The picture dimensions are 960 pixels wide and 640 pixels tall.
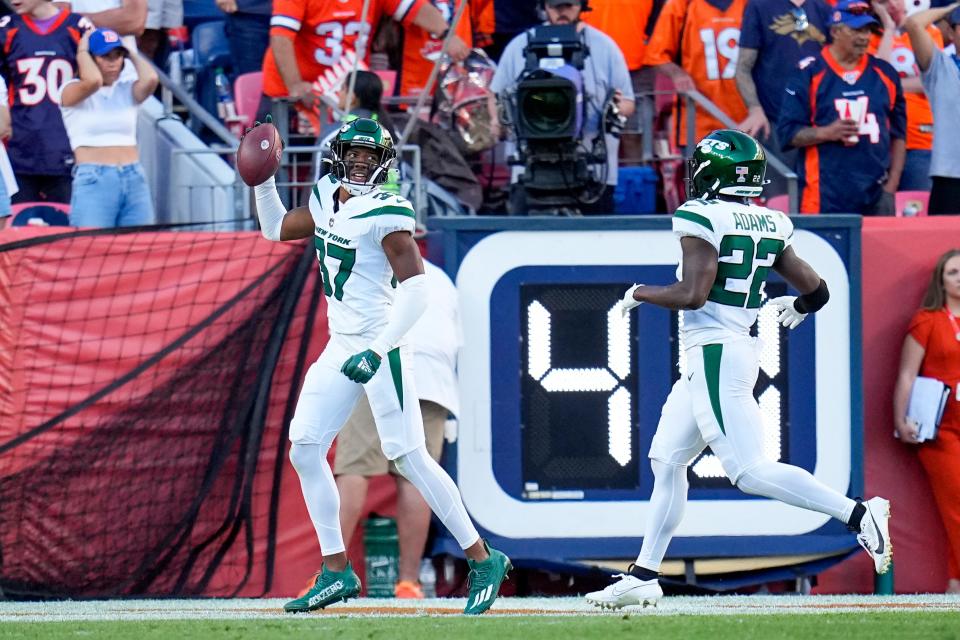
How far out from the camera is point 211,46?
1176 centimetres

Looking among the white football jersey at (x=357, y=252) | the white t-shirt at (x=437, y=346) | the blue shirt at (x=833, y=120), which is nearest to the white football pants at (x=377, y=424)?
the white football jersey at (x=357, y=252)

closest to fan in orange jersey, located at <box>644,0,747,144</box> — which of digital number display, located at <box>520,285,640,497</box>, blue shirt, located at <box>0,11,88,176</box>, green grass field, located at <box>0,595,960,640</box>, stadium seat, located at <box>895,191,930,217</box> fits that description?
stadium seat, located at <box>895,191,930,217</box>

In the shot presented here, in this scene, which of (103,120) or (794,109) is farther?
(794,109)

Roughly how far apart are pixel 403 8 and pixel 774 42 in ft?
7.15

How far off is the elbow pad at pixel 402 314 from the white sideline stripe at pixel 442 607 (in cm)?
104

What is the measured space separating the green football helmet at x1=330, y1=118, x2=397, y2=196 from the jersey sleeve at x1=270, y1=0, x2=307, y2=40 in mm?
3127

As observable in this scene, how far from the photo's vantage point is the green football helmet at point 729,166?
22.0ft

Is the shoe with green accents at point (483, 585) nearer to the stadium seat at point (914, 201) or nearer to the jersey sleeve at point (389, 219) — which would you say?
the jersey sleeve at point (389, 219)

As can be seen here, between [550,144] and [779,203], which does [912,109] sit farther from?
[550,144]

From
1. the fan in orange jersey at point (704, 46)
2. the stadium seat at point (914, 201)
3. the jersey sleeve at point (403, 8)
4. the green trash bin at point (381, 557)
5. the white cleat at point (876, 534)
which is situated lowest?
the green trash bin at point (381, 557)

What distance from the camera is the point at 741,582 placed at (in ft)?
27.9

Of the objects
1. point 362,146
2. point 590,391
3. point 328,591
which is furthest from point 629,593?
point 362,146

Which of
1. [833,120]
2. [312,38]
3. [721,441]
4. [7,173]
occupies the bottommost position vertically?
[721,441]

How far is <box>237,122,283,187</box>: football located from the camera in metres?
6.73
